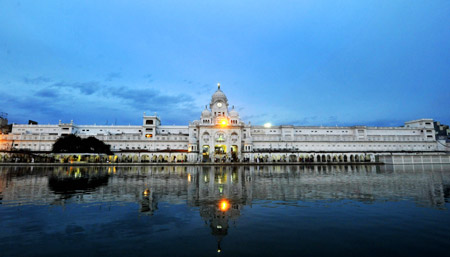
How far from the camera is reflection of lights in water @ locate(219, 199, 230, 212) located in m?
11.0

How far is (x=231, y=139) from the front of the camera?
253ft

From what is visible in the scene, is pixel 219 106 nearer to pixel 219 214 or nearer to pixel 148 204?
pixel 148 204

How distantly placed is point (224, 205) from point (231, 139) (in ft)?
214

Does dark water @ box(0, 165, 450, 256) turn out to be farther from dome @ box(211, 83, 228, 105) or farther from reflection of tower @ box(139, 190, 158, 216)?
dome @ box(211, 83, 228, 105)

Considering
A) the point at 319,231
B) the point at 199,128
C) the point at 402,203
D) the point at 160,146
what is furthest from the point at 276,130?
the point at 319,231

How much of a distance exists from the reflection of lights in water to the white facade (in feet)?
193

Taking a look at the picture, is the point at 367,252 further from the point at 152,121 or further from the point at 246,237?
the point at 152,121

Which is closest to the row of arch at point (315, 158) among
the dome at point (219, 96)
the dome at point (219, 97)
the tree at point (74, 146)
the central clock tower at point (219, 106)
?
the central clock tower at point (219, 106)

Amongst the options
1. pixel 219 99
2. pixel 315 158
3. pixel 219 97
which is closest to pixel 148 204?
pixel 315 158

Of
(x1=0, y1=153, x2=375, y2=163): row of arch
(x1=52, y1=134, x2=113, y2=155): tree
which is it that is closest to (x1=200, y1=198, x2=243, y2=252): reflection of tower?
(x1=0, y1=153, x2=375, y2=163): row of arch

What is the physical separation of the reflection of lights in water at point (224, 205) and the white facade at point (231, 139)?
5894cm

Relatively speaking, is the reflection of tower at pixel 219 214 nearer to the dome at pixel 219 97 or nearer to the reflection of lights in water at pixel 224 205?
the reflection of lights in water at pixel 224 205

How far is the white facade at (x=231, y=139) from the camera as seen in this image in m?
75.8

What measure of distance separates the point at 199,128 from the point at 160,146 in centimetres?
1602
